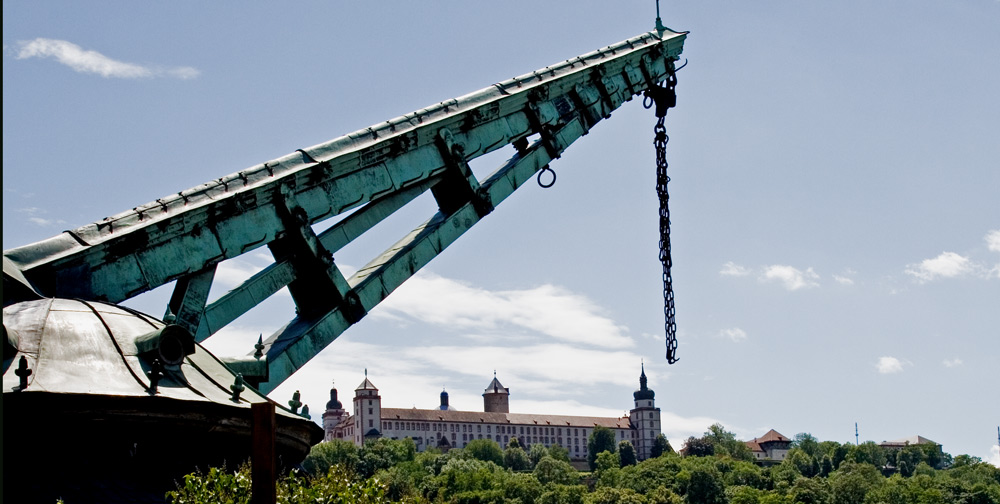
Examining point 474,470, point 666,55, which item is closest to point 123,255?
point 666,55

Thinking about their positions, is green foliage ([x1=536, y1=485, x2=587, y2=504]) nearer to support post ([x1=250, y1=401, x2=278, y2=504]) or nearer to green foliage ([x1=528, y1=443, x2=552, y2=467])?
green foliage ([x1=528, y1=443, x2=552, y2=467])

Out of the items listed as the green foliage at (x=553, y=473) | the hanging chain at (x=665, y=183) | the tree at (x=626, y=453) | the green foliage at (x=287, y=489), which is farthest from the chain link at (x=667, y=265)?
the tree at (x=626, y=453)

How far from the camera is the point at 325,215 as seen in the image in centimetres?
1123

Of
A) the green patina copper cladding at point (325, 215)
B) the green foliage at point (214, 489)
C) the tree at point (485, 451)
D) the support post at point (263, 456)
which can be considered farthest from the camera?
the tree at point (485, 451)

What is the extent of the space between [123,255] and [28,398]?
2295 millimetres

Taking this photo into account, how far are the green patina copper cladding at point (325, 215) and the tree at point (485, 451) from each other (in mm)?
165654

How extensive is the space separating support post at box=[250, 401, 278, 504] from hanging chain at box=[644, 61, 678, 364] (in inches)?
432

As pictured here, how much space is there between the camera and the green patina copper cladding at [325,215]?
943cm

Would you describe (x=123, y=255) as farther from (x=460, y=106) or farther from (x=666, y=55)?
(x=666, y=55)

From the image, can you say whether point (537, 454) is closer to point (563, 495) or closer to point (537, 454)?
point (537, 454)

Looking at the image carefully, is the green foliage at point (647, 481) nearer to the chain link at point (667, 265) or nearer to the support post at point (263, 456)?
the chain link at point (667, 265)

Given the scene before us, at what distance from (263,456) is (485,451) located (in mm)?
178295

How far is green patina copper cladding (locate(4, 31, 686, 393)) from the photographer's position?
9.43 metres

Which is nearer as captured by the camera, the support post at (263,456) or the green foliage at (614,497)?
the support post at (263,456)
